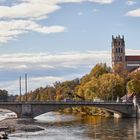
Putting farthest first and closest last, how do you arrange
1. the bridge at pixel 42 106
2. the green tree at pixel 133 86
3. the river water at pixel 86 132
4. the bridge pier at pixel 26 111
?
1. the green tree at pixel 133 86
2. the bridge at pixel 42 106
3. the bridge pier at pixel 26 111
4. the river water at pixel 86 132

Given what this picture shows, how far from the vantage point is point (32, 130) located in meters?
94.6

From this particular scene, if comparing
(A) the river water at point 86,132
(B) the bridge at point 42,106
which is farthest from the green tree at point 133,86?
(A) the river water at point 86,132

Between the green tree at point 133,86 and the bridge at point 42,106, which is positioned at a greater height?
the green tree at point 133,86

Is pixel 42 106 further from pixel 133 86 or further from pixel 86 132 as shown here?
pixel 86 132

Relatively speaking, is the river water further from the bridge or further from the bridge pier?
the bridge

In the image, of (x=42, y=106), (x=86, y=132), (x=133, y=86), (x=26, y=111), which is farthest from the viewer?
(x=133, y=86)

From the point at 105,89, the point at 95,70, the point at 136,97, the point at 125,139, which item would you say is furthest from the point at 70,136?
the point at 95,70

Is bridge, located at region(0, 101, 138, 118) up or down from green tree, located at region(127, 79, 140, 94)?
down

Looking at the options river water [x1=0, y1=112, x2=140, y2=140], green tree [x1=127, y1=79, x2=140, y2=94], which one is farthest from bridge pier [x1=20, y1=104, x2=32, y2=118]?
green tree [x1=127, y1=79, x2=140, y2=94]

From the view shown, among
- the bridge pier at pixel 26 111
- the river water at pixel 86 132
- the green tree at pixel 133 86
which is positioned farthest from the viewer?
the green tree at pixel 133 86

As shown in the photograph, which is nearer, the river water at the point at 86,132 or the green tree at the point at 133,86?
the river water at the point at 86,132

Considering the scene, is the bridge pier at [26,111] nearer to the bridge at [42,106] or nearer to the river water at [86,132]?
the bridge at [42,106]

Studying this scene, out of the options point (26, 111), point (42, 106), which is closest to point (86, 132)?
point (26, 111)

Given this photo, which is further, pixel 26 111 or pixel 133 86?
pixel 133 86
